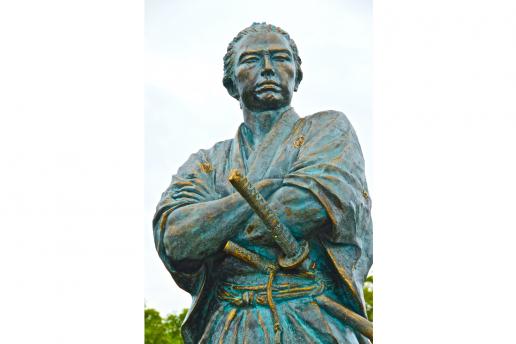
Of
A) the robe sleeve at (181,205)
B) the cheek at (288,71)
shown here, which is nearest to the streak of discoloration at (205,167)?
the robe sleeve at (181,205)

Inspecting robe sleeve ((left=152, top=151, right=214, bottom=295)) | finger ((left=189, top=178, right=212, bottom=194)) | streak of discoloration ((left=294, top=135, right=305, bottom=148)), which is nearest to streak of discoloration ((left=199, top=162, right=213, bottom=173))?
robe sleeve ((left=152, top=151, right=214, bottom=295))

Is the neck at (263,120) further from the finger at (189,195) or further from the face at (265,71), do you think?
the finger at (189,195)

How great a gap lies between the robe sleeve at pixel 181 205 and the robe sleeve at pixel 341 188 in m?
0.51

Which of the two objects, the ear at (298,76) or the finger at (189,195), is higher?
the ear at (298,76)

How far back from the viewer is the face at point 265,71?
5.21 metres

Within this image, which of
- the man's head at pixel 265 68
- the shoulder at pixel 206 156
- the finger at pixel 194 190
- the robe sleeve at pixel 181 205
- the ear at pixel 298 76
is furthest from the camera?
the ear at pixel 298 76

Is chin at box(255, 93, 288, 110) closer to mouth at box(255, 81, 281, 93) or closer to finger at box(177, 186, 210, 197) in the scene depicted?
mouth at box(255, 81, 281, 93)

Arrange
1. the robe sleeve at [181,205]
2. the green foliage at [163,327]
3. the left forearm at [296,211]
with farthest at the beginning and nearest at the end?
the green foliage at [163,327]
the robe sleeve at [181,205]
the left forearm at [296,211]

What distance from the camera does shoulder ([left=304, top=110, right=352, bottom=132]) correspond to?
5160mm

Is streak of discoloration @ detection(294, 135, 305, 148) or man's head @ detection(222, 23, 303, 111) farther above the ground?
man's head @ detection(222, 23, 303, 111)

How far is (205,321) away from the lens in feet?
16.7

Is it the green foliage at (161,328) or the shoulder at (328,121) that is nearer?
the shoulder at (328,121)

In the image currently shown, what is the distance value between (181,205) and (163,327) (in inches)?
406

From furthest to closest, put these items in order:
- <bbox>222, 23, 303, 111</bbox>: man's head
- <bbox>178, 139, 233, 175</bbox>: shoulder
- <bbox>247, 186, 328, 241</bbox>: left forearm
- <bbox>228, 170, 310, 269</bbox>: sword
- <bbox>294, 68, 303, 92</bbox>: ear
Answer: <bbox>294, 68, 303, 92</bbox>: ear → <bbox>178, 139, 233, 175</bbox>: shoulder → <bbox>222, 23, 303, 111</bbox>: man's head → <bbox>247, 186, 328, 241</bbox>: left forearm → <bbox>228, 170, 310, 269</bbox>: sword
